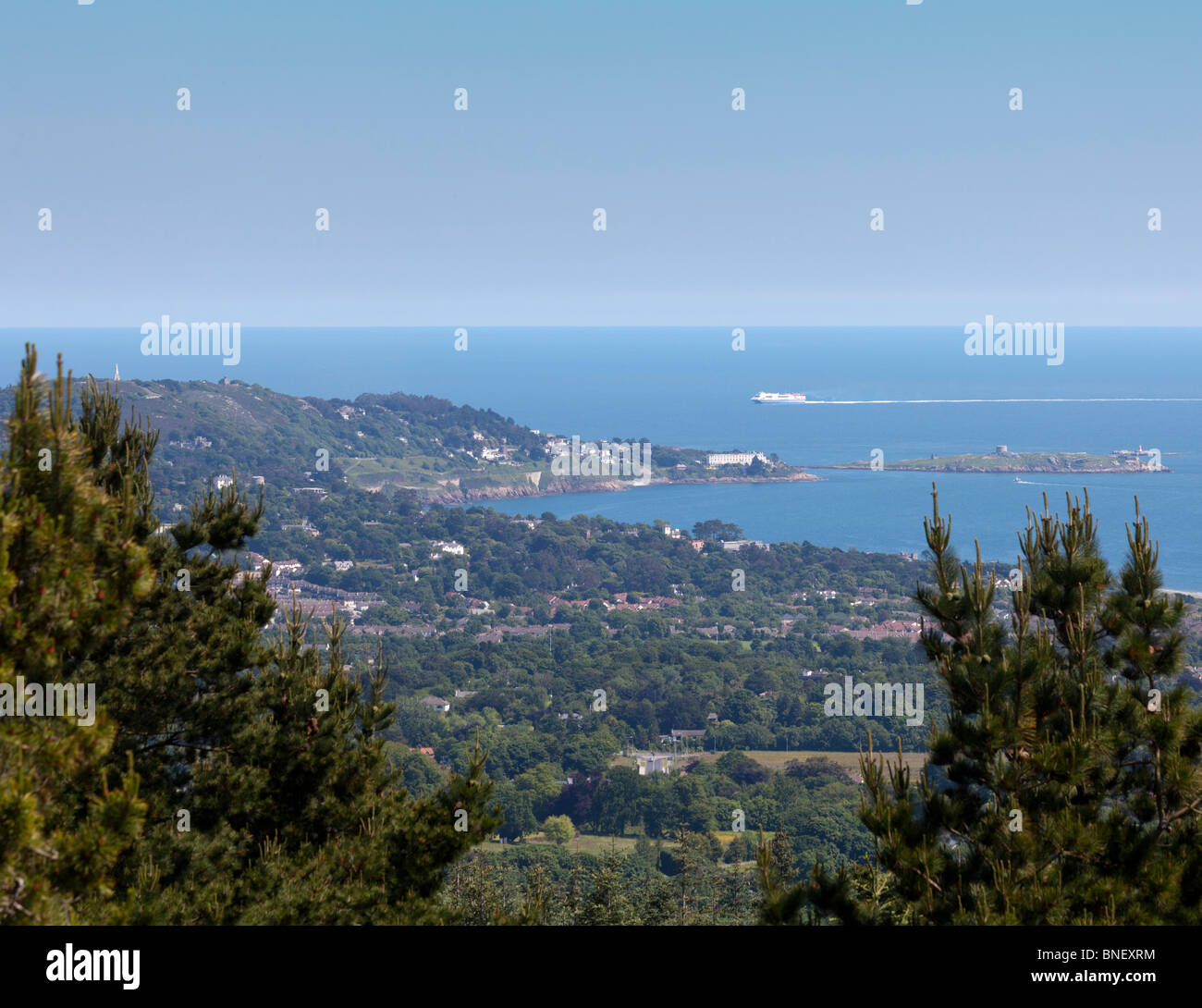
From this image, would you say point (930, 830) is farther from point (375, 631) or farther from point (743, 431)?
point (743, 431)

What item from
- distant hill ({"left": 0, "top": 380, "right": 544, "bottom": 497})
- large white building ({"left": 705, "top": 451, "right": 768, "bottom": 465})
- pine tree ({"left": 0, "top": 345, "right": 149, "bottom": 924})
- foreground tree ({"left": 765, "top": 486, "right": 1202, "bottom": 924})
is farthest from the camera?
large white building ({"left": 705, "top": 451, "right": 768, "bottom": 465})

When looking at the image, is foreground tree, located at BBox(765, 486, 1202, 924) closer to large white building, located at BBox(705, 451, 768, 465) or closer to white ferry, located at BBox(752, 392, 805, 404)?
large white building, located at BBox(705, 451, 768, 465)

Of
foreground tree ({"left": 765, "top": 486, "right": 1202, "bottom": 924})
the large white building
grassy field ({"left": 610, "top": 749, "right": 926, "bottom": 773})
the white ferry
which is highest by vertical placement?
the white ferry

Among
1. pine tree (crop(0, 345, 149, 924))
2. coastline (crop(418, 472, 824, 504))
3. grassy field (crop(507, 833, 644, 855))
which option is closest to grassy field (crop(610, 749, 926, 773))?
grassy field (crop(507, 833, 644, 855))

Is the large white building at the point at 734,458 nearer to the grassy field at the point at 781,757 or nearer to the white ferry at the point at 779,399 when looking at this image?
the white ferry at the point at 779,399

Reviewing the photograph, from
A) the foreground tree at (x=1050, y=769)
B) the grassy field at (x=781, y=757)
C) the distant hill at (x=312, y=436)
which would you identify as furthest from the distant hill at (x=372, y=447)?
the foreground tree at (x=1050, y=769)
